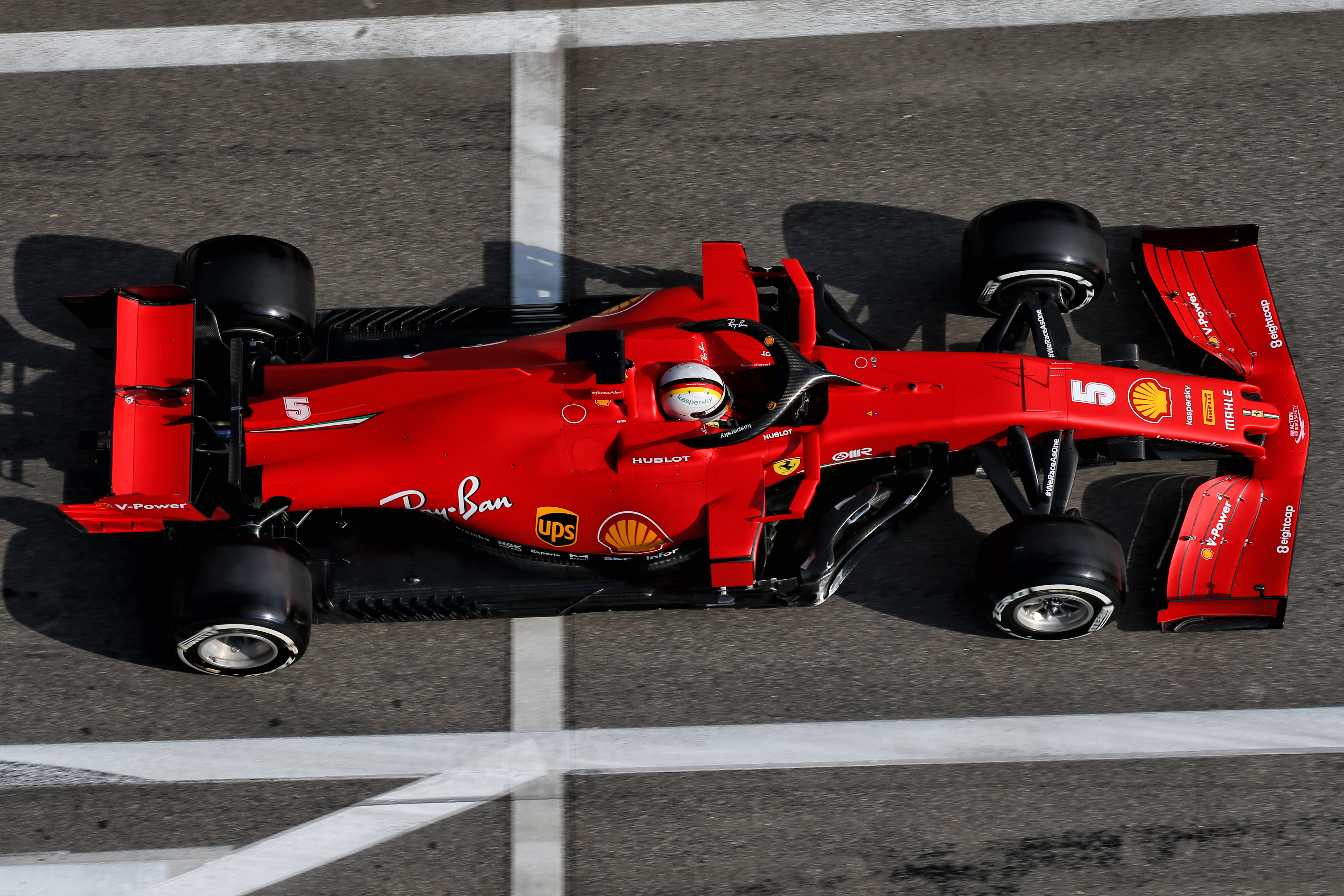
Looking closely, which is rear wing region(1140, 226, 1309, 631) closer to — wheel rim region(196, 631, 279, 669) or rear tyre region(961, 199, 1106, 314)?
rear tyre region(961, 199, 1106, 314)

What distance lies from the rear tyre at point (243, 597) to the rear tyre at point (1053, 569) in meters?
3.47

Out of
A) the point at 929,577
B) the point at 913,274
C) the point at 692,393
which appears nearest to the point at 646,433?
the point at 692,393

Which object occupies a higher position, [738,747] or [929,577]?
[929,577]

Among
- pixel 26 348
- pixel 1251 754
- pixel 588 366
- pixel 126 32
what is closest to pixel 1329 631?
pixel 1251 754

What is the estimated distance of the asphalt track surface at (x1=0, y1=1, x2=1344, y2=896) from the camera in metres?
6.22

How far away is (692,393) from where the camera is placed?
5.61 metres

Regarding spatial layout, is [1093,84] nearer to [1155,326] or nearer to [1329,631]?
[1155,326]

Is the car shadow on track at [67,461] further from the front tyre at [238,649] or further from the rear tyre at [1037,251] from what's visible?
the rear tyre at [1037,251]

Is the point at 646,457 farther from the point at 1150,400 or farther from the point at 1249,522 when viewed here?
the point at 1249,522

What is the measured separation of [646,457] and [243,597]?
6.73 feet

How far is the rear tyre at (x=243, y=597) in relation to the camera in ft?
18.7

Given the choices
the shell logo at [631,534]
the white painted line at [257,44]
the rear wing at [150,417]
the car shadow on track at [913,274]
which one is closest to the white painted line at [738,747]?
the shell logo at [631,534]

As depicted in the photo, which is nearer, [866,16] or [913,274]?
[913,274]

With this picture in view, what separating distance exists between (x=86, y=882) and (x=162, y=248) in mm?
3775
